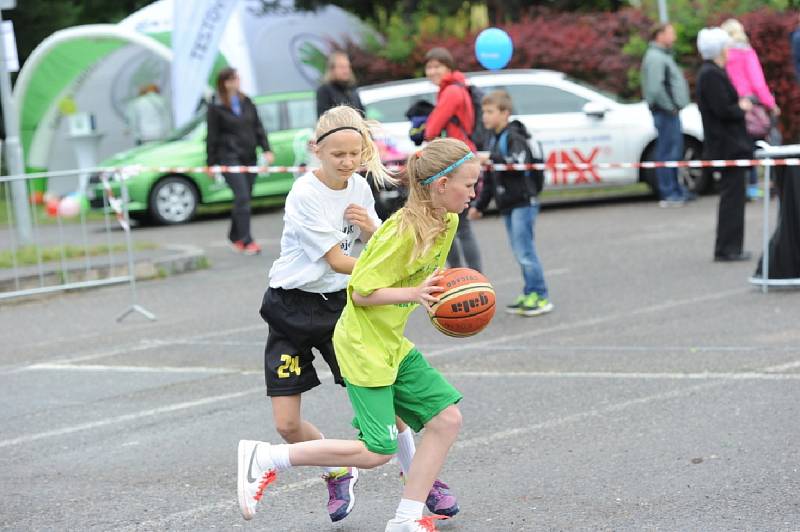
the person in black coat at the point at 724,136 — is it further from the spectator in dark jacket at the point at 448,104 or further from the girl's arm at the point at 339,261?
the girl's arm at the point at 339,261

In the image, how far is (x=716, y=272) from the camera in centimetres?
1137

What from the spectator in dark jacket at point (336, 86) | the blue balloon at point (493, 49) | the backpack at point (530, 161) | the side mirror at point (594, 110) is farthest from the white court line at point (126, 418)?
the side mirror at point (594, 110)

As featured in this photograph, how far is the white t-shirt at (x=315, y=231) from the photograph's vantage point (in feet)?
16.5

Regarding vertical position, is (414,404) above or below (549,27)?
below

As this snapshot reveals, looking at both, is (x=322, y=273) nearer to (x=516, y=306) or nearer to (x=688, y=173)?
(x=516, y=306)

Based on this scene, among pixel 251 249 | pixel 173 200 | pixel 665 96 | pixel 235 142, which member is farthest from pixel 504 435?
pixel 173 200

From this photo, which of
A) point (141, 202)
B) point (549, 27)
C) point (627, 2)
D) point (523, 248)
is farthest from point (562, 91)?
point (627, 2)

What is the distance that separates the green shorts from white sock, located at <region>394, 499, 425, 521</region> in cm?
19

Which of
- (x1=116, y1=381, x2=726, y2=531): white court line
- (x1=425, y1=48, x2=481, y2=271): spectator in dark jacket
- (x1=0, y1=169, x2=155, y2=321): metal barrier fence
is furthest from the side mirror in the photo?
(x1=116, y1=381, x2=726, y2=531): white court line

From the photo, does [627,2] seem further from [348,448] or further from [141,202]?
[348,448]

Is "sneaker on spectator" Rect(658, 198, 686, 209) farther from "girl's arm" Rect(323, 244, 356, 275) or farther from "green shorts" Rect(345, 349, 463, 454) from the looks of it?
"green shorts" Rect(345, 349, 463, 454)

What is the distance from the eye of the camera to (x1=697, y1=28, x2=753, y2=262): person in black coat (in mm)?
11805

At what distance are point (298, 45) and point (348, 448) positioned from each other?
19.0m

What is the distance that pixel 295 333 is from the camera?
5125 mm
